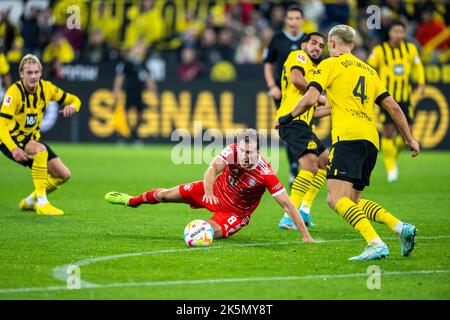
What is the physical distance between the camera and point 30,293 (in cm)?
684

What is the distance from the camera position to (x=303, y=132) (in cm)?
1104

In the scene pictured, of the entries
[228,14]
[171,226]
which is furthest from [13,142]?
[228,14]

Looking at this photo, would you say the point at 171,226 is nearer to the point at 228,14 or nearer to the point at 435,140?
the point at 435,140

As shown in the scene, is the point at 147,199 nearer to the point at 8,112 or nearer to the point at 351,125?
the point at 8,112

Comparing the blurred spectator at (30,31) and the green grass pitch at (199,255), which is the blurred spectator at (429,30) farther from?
the blurred spectator at (30,31)

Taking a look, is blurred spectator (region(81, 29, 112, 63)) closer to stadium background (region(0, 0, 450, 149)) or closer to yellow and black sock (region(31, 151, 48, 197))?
stadium background (region(0, 0, 450, 149))

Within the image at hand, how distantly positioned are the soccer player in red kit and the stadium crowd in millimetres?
Result: 14366

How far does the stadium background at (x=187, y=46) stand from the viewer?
23.6 meters

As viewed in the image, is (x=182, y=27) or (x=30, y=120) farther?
(x=182, y=27)

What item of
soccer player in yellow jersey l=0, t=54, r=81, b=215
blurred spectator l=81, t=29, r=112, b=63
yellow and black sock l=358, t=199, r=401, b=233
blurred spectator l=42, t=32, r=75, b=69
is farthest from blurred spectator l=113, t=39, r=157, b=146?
yellow and black sock l=358, t=199, r=401, b=233

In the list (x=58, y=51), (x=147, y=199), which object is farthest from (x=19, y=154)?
(x=58, y=51)

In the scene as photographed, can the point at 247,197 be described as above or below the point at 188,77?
below

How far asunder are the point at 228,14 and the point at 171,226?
16512 millimetres

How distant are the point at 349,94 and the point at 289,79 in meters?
2.52
